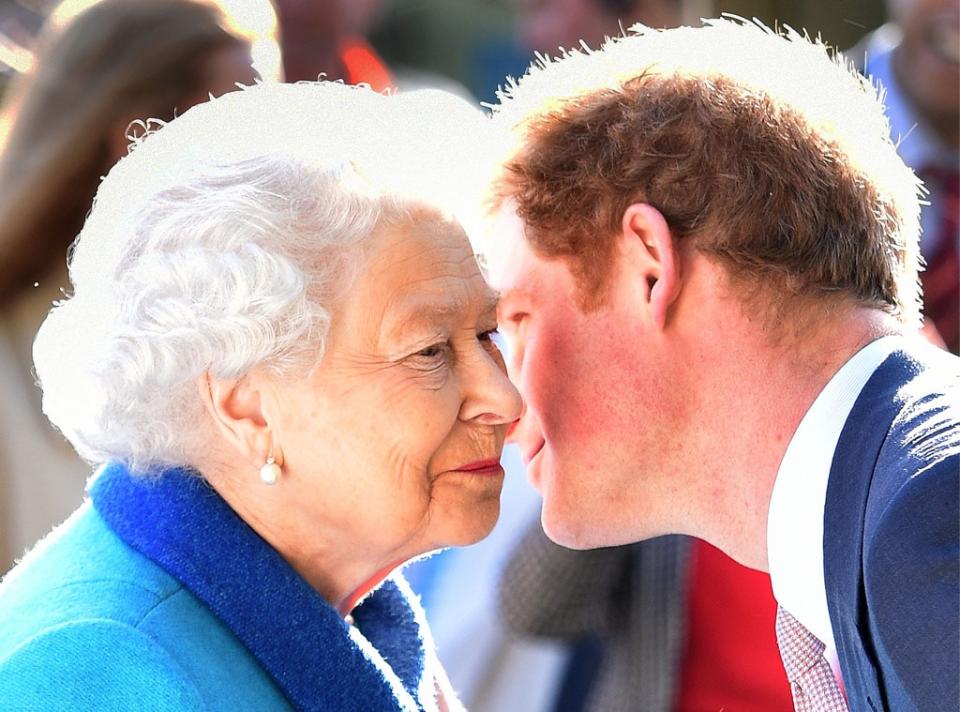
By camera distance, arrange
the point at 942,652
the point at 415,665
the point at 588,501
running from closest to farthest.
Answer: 1. the point at 942,652
2. the point at 415,665
3. the point at 588,501

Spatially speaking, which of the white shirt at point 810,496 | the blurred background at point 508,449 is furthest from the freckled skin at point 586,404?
the blurred background at point 508,449

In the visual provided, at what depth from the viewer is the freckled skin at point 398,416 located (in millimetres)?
1985

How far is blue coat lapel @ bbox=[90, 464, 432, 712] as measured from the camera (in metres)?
1.88

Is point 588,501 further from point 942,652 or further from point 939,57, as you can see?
point 939,57

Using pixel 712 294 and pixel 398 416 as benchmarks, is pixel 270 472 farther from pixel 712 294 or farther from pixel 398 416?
pixel 712 294

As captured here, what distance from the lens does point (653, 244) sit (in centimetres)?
227

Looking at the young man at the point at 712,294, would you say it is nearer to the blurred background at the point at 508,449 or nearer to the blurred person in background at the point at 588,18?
the blurred background at the point at 508,449

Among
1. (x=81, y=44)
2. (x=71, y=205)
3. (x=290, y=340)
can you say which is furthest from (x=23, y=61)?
(x=290, y=340)

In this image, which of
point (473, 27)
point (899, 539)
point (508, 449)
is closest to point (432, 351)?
point (899, 539)

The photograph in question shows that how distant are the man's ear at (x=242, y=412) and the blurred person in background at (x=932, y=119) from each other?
2.14m

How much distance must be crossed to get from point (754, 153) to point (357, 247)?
719mm

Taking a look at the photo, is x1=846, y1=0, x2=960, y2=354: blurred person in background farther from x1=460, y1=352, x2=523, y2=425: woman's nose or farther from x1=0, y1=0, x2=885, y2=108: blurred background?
x1=460, y1=352, x2=523, y2=425: woman's nose

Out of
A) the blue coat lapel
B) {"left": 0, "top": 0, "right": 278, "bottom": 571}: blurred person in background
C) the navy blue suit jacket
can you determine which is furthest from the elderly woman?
{"left": 0, "top": 0, "right": 278, "bottom": 571}: blurred person in background

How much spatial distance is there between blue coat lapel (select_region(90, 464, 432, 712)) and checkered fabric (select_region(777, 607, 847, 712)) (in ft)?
2.07
